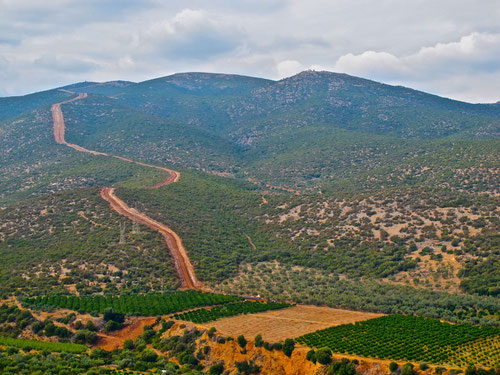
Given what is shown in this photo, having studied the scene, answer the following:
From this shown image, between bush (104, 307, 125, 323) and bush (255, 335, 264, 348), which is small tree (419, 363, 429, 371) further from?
bush (104, 307, 125, 323)

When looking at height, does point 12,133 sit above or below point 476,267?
above

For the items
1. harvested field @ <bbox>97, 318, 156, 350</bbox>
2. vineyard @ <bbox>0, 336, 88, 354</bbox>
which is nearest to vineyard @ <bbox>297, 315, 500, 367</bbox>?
harvested field @ <bbox>97, 318, 156, 350</bbox>

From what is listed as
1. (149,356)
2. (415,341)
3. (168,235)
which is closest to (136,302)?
(149,356)

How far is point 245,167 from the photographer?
132m

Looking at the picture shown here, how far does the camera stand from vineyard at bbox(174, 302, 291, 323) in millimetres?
41719

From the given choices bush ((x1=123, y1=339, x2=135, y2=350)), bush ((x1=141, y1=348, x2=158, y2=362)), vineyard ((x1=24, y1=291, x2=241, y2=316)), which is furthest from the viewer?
vineyard ((x1=24, y1=291, x2=241, y2=316))

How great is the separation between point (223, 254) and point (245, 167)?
69051mm

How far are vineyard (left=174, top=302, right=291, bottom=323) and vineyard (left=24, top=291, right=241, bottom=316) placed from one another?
5.87ft

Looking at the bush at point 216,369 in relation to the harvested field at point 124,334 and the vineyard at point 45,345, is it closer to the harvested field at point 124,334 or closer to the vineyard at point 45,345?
the harvested field at point 124,334

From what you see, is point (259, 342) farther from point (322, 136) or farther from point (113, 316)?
point (322, 136)

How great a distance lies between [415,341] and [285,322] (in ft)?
38.0

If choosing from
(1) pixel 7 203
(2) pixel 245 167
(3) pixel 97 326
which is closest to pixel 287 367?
(3) pixel 97 326

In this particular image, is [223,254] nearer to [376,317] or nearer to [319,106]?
[376,317]

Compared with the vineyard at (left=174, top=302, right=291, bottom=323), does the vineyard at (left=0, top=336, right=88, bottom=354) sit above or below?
below
